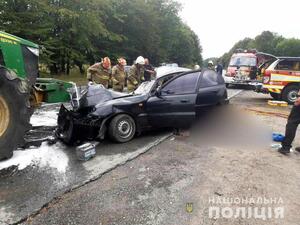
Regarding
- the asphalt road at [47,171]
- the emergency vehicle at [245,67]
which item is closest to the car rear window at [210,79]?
the asphalt road at [47,171]

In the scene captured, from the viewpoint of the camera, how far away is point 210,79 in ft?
24.7

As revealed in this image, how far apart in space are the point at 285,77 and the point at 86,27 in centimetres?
1535

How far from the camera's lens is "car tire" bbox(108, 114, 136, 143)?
6.16 meters

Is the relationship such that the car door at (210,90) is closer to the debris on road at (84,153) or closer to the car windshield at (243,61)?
the debris on road at (84,153)

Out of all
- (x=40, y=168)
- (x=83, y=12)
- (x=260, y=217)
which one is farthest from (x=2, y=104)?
(x=83, y=12)

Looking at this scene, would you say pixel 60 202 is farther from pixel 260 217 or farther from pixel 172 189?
pixel 260 217

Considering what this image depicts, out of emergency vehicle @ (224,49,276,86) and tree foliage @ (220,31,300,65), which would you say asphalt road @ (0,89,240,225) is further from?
tree foliage @ (220,31,300,65)

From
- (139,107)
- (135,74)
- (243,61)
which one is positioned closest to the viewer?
(139,107)

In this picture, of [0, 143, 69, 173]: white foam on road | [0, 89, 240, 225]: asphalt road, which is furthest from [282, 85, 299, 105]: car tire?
[0, 143, 69, 173]: white foam on road

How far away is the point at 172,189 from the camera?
13.8 feet

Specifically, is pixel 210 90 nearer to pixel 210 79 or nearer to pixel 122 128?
pixel 210 79

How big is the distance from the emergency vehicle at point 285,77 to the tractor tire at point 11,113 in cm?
1020

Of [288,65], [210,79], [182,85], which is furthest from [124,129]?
[288,65]

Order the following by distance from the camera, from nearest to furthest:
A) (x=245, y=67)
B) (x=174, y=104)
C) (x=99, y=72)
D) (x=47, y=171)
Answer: (x=47, y=171) < (x=174, y=104) < (x=99, y=72) < (x=245, y=67)
